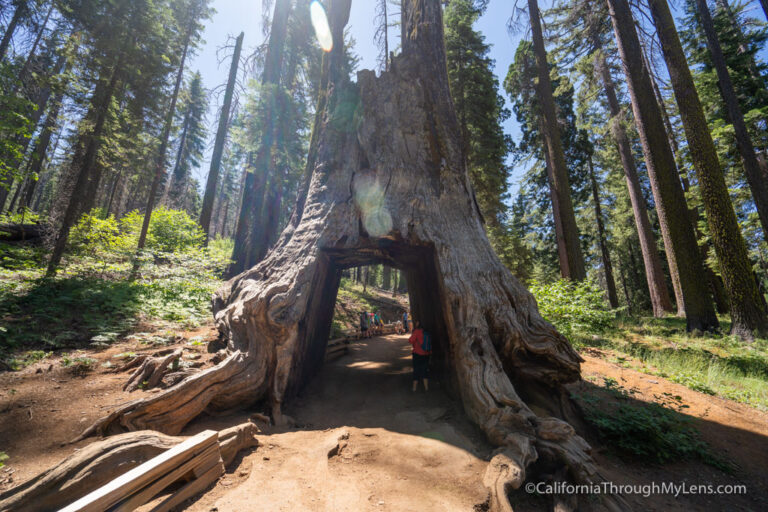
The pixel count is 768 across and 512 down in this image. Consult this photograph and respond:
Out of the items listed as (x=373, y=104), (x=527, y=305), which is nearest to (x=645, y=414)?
(x=527, y=305)

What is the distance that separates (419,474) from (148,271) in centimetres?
1241

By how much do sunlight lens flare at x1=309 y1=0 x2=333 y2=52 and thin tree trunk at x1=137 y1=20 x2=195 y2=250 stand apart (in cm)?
962

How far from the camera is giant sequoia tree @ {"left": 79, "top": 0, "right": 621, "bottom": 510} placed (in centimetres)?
377

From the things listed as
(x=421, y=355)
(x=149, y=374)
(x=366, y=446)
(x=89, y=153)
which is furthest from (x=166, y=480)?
(x=89, y=153)

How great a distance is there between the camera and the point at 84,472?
2.25m

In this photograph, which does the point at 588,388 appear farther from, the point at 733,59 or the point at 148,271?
the point at 733,59

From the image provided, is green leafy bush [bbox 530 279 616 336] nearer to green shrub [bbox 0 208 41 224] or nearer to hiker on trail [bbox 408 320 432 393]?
hiker on trail [bbox 408 320 432 393]

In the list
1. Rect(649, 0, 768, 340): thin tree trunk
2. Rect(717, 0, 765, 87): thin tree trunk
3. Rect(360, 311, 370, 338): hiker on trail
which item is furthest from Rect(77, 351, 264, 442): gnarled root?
Rect(717, 0, 765, 87): thin tree trunk

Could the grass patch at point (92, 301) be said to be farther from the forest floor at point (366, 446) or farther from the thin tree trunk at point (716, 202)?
the thin tree trunk at point (716, 202)

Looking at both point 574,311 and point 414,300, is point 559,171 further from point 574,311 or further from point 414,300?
point 414,300

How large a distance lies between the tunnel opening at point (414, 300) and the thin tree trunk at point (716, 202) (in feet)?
25.7

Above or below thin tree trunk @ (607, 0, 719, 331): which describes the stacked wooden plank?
below

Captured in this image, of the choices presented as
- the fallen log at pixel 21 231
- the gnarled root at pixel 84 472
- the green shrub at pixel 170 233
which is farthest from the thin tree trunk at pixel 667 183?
the fallen log at pixel 21 231

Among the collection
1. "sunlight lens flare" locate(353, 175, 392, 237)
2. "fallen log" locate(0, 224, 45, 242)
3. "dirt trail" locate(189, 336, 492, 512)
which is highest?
"fallen log" locate(0, 224, 45, 242)
